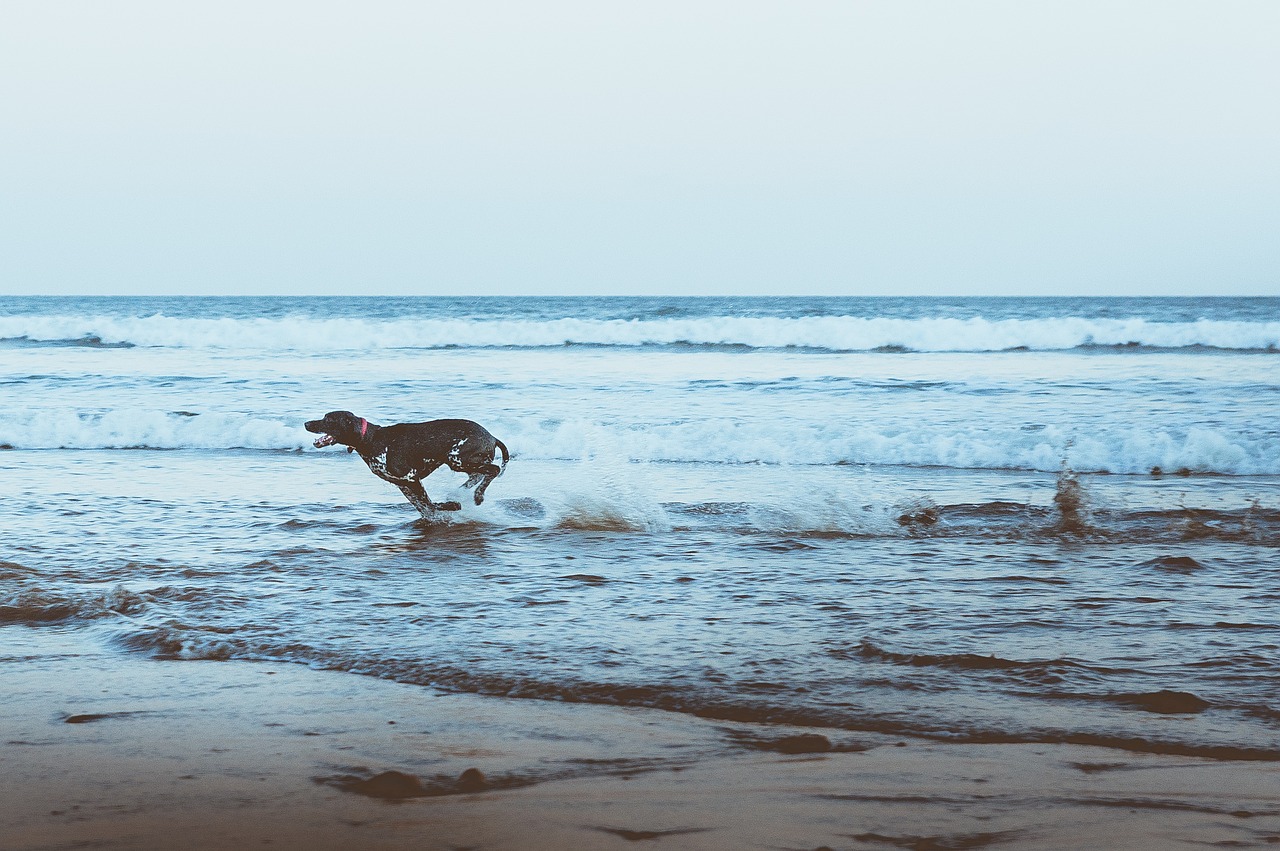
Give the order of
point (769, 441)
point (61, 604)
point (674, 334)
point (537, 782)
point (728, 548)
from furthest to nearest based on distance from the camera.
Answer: point (674, 334) → point (769, 441) → point (728, 548) → point (61, 604) → point (537, 782)

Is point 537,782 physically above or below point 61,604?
above

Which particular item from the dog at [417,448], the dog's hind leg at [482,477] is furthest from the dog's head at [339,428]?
the dog's hind leg at [482,477]

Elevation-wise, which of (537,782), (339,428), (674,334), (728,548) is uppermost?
(674,334)

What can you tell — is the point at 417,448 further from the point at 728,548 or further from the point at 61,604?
the point at 61,604

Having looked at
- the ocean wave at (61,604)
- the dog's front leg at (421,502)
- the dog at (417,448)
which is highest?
the dog at (417,448)

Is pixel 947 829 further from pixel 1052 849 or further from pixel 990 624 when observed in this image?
pixel 990 624

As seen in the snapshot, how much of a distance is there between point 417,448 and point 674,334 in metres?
21.6

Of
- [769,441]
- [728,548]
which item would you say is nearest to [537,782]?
[728,548]

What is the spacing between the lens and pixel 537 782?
134 inches

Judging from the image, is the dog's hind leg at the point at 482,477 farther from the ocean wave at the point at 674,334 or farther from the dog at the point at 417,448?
the ocean wave at the point at 674,334

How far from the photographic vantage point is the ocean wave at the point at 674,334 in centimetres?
2645

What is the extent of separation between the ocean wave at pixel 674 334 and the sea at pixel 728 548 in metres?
7.81

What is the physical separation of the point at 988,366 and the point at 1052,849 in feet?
65.3

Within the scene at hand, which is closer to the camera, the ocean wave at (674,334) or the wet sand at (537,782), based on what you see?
the wet sand at (537,782)
